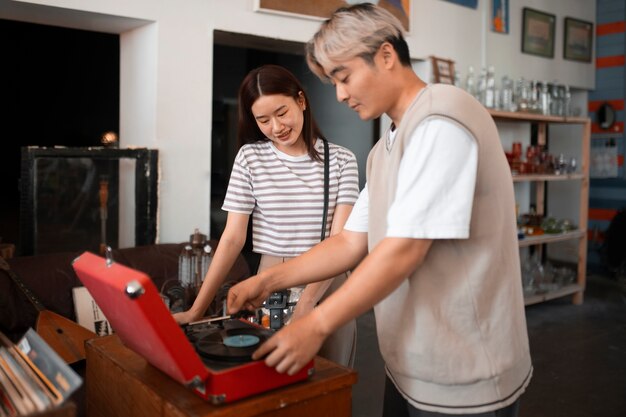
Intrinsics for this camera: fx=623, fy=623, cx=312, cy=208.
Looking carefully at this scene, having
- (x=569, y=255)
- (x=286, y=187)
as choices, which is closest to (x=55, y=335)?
(x=286, y=187)

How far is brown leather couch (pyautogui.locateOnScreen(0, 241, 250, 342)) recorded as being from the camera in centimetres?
244

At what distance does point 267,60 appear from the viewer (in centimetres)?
440

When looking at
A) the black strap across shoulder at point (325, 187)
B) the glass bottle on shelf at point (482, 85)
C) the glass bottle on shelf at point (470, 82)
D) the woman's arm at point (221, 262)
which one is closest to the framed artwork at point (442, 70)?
the glass bottle on shelf at point (470, 82)

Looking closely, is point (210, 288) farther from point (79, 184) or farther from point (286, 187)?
point (79, 184)

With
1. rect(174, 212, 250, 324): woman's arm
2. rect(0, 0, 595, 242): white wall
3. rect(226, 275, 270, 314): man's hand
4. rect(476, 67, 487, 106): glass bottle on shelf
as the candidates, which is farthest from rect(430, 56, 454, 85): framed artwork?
rect(226, 275, 270, 314): man's hand

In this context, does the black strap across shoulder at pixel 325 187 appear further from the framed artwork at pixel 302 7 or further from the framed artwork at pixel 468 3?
the framed artwork at pixel 468 3

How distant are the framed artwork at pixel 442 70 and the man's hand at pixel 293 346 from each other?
11.5 feet

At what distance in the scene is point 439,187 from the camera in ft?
3.51

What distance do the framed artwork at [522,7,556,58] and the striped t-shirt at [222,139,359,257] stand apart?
12.3ft

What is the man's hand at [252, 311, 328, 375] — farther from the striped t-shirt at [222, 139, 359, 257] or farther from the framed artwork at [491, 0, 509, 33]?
the framed artwork at [491, 0, 509, 33]

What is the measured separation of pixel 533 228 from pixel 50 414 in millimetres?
4559

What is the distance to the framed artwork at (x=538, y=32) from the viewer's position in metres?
5.16

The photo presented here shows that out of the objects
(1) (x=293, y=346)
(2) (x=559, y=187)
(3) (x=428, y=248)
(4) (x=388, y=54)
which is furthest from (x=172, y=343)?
(2) (x=559, y=187)

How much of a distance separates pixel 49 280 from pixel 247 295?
148cm
